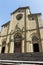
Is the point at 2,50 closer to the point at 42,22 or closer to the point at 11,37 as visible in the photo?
the point at 11,37

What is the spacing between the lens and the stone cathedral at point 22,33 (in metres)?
19.3

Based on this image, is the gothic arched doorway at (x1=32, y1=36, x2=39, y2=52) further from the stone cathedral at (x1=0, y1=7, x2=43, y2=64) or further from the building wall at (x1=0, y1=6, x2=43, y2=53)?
the building wall at (x1=0, y1=6, x2=43, y2=53)

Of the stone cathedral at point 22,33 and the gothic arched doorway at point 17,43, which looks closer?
the stone cathedral at point 22,33

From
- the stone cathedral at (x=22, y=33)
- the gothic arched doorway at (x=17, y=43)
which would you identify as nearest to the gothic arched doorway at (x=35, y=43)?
the stone cathedral at (x=22, y=33)

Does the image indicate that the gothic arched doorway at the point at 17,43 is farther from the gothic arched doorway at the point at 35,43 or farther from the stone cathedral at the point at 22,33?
the gothic arched doorway at the point at 35,43

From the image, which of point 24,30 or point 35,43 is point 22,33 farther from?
point 35,43

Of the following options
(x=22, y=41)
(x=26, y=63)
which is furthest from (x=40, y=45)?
(x=26, y=63)

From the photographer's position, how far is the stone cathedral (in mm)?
19328

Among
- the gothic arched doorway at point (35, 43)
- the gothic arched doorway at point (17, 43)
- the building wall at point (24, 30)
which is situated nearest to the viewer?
the building wall at point (24, 30)

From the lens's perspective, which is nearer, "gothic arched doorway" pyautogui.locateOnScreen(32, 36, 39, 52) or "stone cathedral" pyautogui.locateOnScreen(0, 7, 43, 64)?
"stone cathedral" pyautogui.locateOnScreen(0, 7, 43, 64)

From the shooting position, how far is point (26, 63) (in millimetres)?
7656

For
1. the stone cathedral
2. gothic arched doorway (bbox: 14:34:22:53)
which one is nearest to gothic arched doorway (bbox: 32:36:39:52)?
the stone cathedral

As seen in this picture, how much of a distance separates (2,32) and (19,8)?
17.2 feet

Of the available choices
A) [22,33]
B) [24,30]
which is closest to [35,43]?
[22,33]
